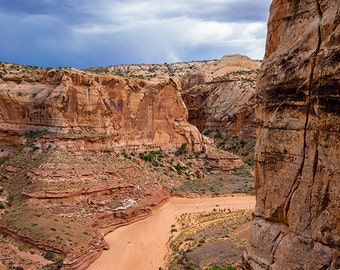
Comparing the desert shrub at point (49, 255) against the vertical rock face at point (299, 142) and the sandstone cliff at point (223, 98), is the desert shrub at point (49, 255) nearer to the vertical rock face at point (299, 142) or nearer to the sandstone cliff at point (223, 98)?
the vertical rock face at point (299, 142)

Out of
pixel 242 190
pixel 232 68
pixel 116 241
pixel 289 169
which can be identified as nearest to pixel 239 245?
pixel 116 241

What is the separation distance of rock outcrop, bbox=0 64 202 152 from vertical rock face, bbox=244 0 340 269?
950 inches

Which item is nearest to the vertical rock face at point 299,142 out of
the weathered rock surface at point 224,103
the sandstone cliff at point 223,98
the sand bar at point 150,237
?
the sand bar at point 150,237

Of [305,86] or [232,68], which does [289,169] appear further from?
[232,68]

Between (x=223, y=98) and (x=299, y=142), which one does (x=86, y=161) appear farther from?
(x=223, y=98)

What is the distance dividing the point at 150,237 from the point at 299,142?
63.0 ft

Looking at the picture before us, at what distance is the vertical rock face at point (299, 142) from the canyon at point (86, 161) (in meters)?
13.4

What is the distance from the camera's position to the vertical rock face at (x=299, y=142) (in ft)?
38.7

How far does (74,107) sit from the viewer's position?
36.9 metres

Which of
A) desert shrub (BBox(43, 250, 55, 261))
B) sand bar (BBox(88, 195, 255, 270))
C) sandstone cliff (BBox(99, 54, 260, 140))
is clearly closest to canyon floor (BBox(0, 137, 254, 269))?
desert shrub (BBox(43, 250, 55, 261))

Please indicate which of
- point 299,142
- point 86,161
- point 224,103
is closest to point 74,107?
point 86,161

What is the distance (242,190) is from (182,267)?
20.8 metres

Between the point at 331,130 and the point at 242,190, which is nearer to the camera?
the point at 331,130

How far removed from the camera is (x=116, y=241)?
2833cm
